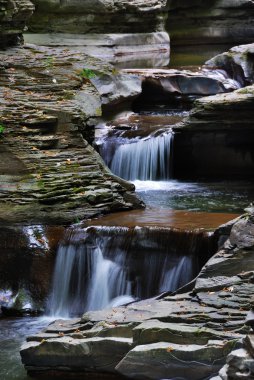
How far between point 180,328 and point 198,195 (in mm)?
6074

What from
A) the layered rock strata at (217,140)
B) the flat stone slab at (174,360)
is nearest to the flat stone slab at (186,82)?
the layered rock strata at (217,140)

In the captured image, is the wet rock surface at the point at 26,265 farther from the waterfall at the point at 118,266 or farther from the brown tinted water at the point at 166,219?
the brown tinted water at the point at 166,219

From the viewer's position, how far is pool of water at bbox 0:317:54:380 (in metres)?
7.58

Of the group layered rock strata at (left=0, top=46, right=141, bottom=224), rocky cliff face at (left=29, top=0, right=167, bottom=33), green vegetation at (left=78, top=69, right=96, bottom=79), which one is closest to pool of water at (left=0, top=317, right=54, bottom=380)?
layered rock strata at (left=0, top=46, right=141, bottom=224)

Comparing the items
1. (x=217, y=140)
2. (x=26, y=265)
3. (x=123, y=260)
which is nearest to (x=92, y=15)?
(x=217, y=140)

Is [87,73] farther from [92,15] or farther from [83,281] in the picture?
[92,15]

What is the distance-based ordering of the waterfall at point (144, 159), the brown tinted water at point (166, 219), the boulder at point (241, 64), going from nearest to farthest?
the brown tinted water at point (166, 219)
the waterfall at point (144, 159)
the boulder at point (241, 64)

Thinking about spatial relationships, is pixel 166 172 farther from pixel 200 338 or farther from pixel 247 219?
pixel 200 338

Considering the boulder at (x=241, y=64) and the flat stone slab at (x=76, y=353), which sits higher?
the boulder at (x=241, y=64)

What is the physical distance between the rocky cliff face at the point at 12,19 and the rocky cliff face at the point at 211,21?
11.4 m

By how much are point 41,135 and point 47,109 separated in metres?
0.47

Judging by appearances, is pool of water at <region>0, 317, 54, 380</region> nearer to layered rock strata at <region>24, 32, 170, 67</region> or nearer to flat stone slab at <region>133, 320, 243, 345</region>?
flat stone slab at <region>133, 320, 243, 345</region>

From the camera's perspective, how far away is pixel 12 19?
14.0 m

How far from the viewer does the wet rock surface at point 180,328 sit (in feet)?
21.5
